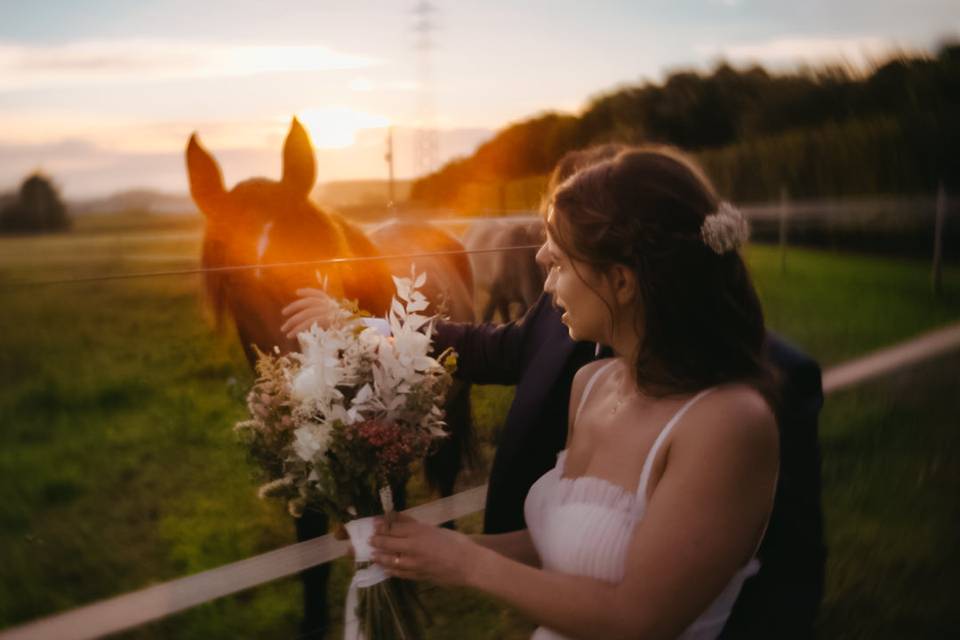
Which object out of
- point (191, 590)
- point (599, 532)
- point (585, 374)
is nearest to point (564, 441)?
point (585, 374)

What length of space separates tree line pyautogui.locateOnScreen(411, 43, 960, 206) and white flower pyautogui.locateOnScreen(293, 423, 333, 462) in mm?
6321

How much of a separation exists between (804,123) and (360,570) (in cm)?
1332

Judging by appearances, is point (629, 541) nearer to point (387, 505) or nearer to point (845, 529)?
point (387, 505)

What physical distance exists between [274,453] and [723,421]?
81 cm

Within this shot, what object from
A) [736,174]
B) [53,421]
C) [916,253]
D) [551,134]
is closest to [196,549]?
[53,421]

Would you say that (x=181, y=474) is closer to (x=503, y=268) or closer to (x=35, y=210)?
(x=35, y=210)

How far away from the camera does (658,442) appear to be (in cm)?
130

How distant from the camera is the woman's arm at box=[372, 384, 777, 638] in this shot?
1196 millimetres

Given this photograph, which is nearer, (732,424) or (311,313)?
(732,424)

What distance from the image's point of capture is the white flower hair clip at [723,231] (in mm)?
1300

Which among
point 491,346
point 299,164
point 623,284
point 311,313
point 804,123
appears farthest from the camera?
point 804,123

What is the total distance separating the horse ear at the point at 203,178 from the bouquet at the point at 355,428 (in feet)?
5.10

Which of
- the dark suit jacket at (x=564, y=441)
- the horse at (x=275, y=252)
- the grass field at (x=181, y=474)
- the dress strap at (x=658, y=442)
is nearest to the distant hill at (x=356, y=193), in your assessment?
the horse at (x=275, y=252)

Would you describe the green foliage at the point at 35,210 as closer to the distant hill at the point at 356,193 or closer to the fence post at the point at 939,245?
the distant hill at the point at 356,193
